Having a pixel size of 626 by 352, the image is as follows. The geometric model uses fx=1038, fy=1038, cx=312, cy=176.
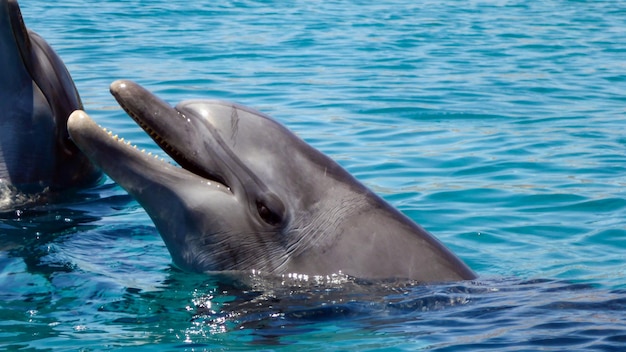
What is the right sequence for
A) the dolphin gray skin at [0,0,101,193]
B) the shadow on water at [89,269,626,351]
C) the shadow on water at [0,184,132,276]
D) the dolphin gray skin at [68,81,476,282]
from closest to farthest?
the shadow on water at [89,269,626,351] < the dolphin gray skin at [68,81,476,282] < the shadow on water at [0,184,132,276] < the dolphin gray skin at [0,0,101,193]

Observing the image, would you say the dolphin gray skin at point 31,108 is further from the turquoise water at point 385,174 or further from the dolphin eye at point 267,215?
the dolphin eye at point 267,215

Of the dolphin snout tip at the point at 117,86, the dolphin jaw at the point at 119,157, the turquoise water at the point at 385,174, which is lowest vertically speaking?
the turquoise water at the point at 385,174

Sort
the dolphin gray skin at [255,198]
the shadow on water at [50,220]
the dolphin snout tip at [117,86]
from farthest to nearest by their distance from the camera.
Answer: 1. the shadow on water at [50,220]
2. the dolphin snout tip at [117,86]
3. the dolphin gray skin at [255,198]

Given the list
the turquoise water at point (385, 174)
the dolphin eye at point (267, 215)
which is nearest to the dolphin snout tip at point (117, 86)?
the dolphin eye at point (267, 215)

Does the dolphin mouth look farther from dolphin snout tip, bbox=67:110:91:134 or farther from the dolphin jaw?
dolphin snout tip, bbox=67:110:91:134

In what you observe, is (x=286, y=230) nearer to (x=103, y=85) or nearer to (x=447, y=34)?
(x=103, y=85)

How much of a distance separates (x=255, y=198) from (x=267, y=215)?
14 centimetres

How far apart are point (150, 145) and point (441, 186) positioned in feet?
12.1

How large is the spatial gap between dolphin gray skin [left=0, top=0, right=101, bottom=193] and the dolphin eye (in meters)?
2.92

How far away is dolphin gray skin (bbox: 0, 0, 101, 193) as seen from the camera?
8406 millimetres

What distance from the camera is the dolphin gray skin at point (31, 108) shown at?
841 cm

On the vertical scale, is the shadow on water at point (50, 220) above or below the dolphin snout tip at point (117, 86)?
below

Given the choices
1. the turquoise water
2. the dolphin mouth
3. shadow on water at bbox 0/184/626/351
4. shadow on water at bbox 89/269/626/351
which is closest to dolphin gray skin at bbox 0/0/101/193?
the turquoise water

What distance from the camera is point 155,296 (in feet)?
22.1
